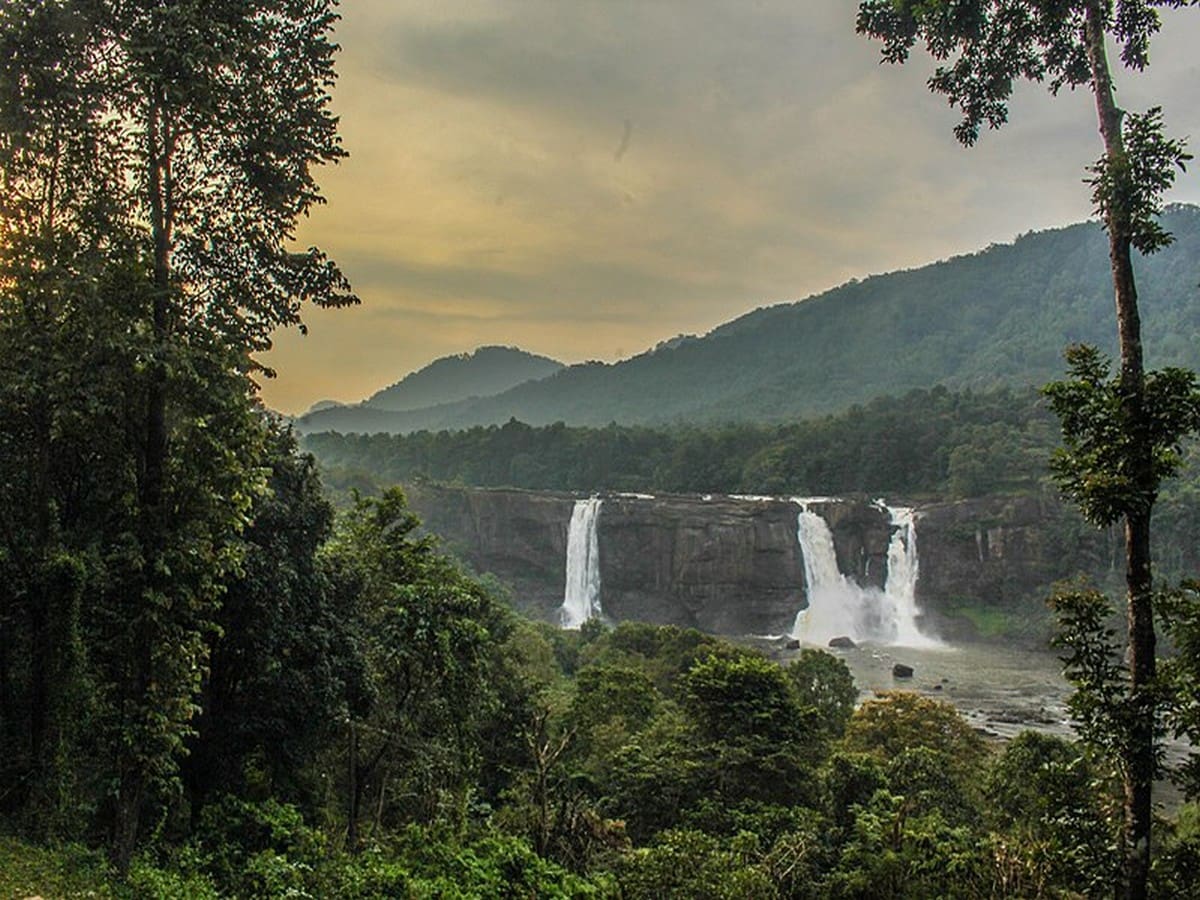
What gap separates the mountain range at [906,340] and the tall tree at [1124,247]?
91.2 meters

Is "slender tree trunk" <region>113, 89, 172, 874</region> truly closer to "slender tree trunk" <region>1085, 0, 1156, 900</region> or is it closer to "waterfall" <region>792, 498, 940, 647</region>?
"slender tree trunk" <region>1085, 0, 1156, 900</region>

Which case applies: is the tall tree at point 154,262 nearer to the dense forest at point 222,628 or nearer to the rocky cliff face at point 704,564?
the dense forest at point 222,628

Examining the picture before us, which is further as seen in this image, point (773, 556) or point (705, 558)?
point (705, 558)

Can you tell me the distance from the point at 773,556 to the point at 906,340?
110720mm

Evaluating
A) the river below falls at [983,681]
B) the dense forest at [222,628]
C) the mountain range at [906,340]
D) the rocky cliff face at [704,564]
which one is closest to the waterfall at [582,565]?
the rocky cliff face at [704,564]

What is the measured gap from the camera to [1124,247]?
5.84 m

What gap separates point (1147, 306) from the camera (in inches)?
4126

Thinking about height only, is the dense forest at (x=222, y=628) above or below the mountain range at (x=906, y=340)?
below

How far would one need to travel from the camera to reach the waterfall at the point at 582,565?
51844mm

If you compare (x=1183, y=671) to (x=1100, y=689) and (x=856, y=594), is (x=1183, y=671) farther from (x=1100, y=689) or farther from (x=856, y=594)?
(x=856, y=594)

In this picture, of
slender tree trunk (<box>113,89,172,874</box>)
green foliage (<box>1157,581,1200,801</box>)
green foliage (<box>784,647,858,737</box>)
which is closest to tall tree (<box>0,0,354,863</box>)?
slender tree trunk (<box>113,89,172,874</box>)

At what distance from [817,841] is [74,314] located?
10.9 meters

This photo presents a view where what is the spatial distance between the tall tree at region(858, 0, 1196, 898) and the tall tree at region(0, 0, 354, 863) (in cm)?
672

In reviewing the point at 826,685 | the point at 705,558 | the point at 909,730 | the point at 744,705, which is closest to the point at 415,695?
the point at 744,705
